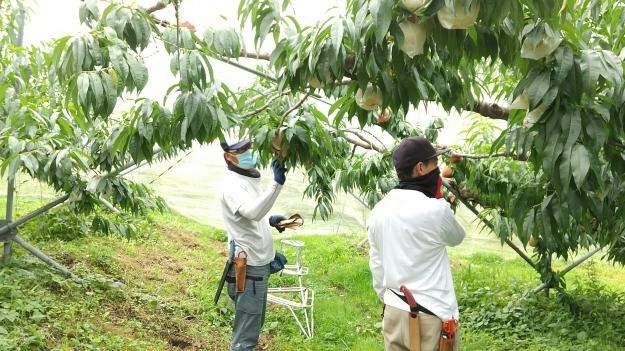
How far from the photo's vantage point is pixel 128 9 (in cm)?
170

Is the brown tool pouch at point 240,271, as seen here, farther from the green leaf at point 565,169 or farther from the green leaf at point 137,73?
the green leaf at point 565,169

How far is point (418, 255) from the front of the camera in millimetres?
2098

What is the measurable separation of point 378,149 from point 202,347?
1.85m

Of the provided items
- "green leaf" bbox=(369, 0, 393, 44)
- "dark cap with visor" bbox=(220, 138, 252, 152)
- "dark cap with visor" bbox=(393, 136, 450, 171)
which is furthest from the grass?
"green leaf" bbox=(369, 0, 393, 44)

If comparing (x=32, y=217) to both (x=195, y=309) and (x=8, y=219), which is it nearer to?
(x=8, y=219)

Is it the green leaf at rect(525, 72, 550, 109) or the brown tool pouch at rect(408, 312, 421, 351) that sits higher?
the green leaf at rect(525, 72, 550, 109)

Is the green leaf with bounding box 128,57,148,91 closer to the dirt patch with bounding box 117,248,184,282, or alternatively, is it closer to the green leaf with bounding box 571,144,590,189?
the green leaf with bounding box 571,144,590,189

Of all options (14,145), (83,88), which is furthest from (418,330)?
(14,145)

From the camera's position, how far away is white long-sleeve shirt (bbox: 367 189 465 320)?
208 centimetres

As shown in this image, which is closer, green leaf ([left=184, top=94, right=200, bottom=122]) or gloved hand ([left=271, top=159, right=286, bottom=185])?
green leaf ([left=184, top=94, right=200, bottom=122])

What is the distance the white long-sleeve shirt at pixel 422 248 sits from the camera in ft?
6.81

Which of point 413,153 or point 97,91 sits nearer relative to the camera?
point 97,91

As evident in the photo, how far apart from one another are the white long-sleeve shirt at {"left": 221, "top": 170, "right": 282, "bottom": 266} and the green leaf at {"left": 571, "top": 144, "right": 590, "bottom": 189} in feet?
→ 6.05

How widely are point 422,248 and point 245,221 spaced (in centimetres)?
126
